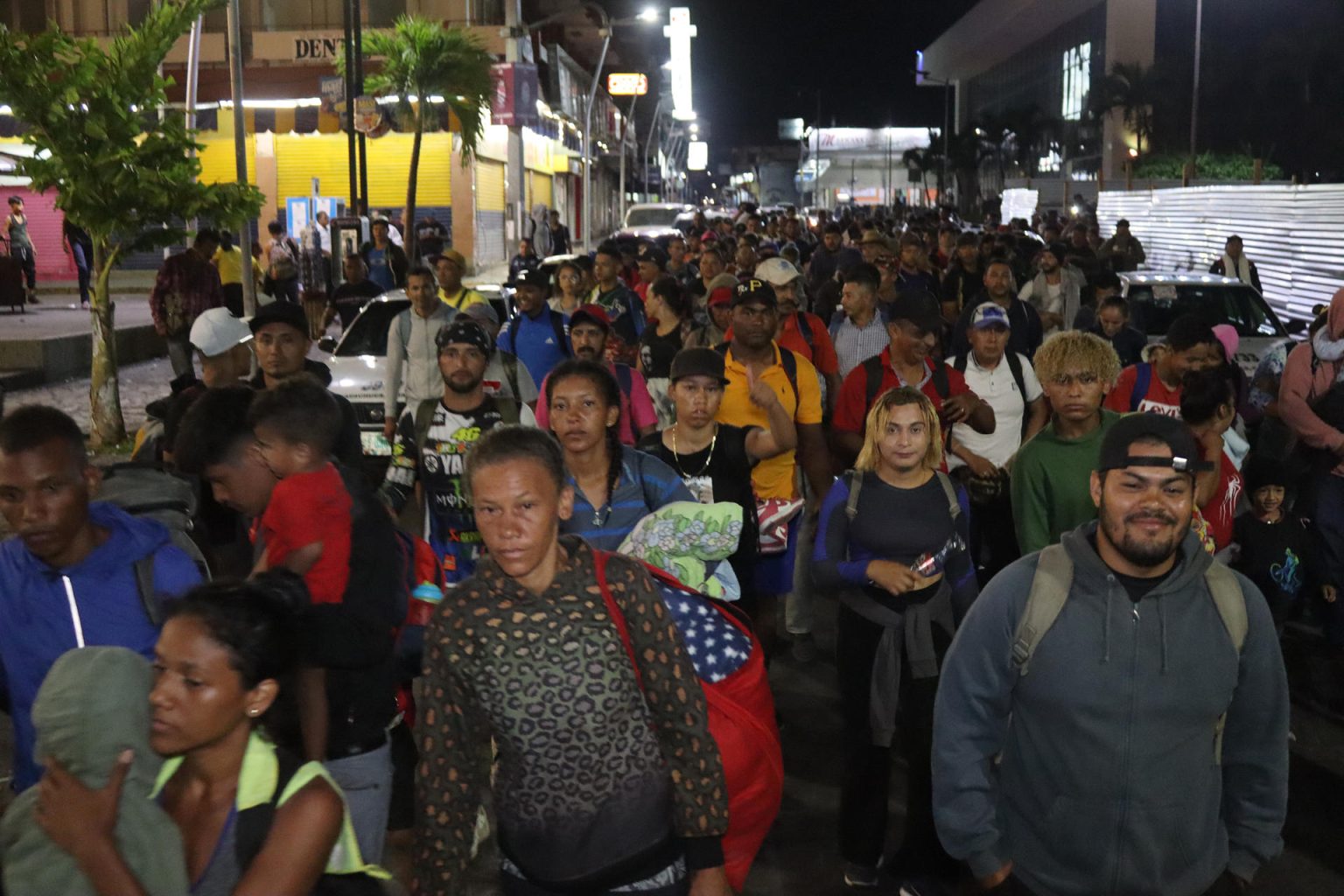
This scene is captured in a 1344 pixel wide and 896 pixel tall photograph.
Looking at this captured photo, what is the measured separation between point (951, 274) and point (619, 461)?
10290 mm

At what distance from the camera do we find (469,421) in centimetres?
590

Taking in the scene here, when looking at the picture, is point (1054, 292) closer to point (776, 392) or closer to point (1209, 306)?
point (1209, 306)

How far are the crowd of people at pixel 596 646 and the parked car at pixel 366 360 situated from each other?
21.1 ft

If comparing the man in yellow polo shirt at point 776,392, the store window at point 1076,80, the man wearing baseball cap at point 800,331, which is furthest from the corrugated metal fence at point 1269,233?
the store window at point 1076,80

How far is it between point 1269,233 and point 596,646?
23.3 m

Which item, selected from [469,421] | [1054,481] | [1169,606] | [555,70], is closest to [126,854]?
[1169,606]

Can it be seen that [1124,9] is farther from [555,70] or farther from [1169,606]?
[1169,606]

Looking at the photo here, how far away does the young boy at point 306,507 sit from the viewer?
368 centimetres

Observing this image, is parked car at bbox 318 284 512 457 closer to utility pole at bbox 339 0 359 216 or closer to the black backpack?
the black backpack

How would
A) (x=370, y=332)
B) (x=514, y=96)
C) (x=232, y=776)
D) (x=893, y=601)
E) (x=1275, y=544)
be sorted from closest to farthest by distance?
(x=232, y=776) < (x=893, y=601) < (x=1275, y=544) < (x=370, y=332) < (x=514, y=96)

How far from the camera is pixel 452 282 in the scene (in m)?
11.4

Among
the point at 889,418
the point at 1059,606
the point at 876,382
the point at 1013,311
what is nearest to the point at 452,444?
the point at 889,418

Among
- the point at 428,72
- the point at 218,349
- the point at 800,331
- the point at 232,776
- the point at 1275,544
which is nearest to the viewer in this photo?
the point at 232,776

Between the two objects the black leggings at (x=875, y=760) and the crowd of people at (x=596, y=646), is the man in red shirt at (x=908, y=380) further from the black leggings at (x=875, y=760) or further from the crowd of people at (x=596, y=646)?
the black leggings at (x=875, y=760)
